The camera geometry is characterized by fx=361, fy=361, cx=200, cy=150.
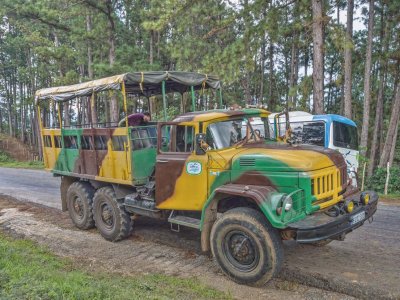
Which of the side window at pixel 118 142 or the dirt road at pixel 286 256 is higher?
the side window at pixel 118 142

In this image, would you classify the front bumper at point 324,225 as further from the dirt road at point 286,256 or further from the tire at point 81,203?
the tire at point 81,203

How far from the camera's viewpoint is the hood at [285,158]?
15.8 feet

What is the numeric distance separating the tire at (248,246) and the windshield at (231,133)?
1141 millimetres

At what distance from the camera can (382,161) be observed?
1658 centimetres

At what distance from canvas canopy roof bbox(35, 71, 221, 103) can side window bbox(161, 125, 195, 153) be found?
3.80 feet

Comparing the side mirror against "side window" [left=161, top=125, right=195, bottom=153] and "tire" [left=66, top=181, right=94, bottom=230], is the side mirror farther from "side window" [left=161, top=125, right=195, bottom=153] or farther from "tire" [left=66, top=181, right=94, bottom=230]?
"tire" [left=66, top=181, right=94, bottom=230]

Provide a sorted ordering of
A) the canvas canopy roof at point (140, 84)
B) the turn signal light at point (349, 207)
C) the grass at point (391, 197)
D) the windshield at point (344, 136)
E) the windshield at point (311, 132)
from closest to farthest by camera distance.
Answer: the turn signal light at point (349, 207) < the canvas canopy roof at point (140, 84) < the grass at point (391, 197) < the windshield at point (311, 132) < the windshield at point (344, 136)

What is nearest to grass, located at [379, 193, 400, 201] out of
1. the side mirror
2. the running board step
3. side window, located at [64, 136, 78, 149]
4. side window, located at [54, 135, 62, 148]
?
the running board step

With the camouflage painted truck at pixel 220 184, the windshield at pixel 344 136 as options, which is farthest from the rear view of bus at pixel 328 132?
the camouflage painted truck at pixel 220 184

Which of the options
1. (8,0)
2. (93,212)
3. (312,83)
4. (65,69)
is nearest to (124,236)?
(93,212)

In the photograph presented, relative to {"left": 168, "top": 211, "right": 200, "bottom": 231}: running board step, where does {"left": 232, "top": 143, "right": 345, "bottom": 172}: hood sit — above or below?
above

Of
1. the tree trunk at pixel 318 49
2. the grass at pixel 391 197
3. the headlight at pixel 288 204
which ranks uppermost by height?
the tree trunk at pixel 318 49

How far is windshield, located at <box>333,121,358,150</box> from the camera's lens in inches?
495

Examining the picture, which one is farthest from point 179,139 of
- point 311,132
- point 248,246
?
point 311,132
